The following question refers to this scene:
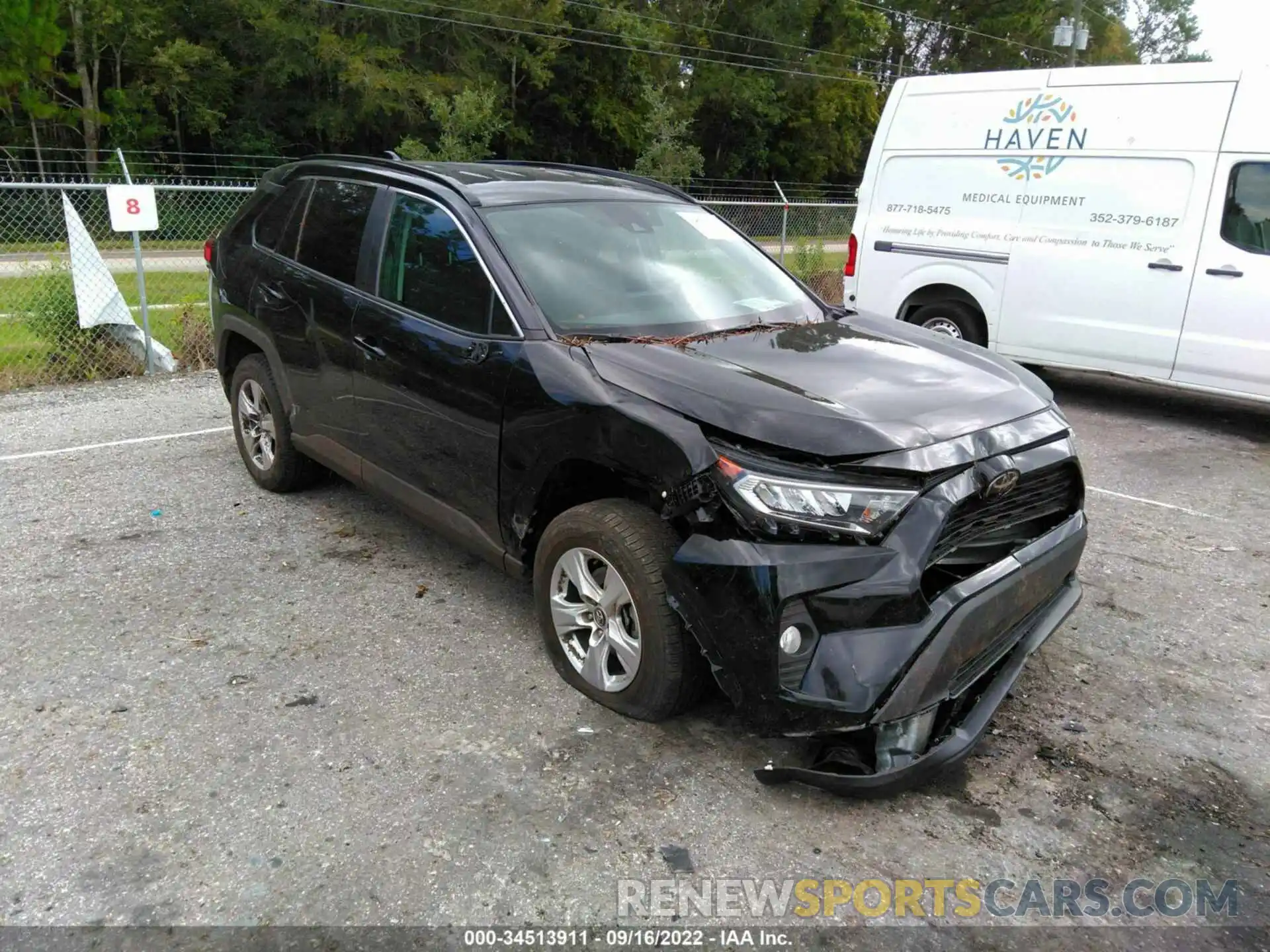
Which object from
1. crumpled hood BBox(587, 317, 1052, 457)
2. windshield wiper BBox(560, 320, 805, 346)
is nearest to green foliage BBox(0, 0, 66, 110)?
windshield wiper BBox(560, 320, 805, 346)

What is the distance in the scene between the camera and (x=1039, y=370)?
9.50 m

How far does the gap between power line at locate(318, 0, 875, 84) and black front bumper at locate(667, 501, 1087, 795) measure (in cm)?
3315

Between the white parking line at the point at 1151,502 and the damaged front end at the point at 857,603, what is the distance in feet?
10.8

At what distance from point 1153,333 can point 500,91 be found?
3071cm

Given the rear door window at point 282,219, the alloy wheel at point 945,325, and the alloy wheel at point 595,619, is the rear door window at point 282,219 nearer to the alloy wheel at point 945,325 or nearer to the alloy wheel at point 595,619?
the alloy wheel at point 595,619

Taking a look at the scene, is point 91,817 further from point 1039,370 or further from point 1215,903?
point 1039,370

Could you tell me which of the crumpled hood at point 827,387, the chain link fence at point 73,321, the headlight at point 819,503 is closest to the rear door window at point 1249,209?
the crumpled hood at point 827,387

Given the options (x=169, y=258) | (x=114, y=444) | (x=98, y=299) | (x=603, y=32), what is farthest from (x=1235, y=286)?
(x=603, y=32)

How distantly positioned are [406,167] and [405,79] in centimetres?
Answer: 2975

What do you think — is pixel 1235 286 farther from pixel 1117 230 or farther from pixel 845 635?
pixel 845 635

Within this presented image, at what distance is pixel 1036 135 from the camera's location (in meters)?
7.57

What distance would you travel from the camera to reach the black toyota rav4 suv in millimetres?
2605

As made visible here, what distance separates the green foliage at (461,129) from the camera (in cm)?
2698

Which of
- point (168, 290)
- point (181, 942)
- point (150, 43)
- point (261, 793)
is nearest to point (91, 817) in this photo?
point (261, 793)
